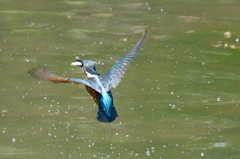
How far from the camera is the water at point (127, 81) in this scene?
3.89 meters

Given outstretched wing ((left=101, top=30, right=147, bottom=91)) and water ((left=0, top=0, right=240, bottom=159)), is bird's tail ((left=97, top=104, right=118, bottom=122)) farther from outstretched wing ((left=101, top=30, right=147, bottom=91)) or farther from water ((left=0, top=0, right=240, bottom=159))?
water ((left=0, top=0, right=240, bottom=159))

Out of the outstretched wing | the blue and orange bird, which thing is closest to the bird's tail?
the blue and orange bird

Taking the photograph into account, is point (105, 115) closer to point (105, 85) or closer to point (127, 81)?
point (105, 85)

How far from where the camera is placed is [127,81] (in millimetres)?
4668

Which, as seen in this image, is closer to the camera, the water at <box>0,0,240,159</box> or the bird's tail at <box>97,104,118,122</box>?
the bird's tail at <box>97,104,118,122</box>

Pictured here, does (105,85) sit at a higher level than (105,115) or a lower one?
higher

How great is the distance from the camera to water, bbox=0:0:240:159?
3.89m

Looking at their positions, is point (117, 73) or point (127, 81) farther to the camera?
point (127, 81)

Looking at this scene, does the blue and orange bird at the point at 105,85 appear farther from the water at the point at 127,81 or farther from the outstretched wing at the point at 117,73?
the water at the point at 127,81

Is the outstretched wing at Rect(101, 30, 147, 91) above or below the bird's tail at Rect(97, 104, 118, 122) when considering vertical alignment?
above

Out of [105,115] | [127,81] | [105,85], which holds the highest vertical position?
[105,85]

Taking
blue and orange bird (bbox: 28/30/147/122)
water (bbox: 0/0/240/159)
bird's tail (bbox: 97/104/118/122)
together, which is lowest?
water (bbox: 0/0/240/159)

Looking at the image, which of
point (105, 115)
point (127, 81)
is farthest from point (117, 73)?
point (127, 81)

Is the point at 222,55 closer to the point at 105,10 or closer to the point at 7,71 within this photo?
the point at 105,10
